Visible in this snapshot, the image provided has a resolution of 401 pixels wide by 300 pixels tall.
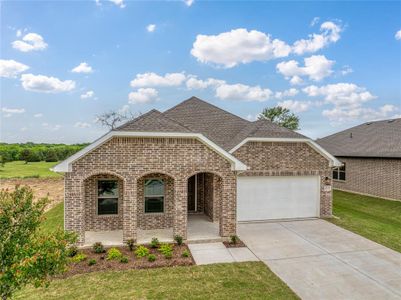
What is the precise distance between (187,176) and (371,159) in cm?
1607

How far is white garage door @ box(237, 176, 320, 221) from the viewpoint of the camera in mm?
12703

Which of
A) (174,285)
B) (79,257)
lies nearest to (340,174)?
(174,285)

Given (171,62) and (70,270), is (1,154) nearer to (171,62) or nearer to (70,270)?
(171,62)

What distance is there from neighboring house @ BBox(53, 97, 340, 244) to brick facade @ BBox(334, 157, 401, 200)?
24.9ft

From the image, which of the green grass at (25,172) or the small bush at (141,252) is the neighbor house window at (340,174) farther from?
the green grass at (25,172)

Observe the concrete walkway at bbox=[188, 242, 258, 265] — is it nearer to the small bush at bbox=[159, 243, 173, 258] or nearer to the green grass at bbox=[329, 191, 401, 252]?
the small bush at bbox=[159, 243, 173, 258]

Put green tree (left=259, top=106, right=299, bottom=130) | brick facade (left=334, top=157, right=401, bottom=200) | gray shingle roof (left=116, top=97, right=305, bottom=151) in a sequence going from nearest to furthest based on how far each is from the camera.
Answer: gray shingle roof (left=116, top=97, right=305, bottom=151) → brick facade (left=334, top=157, right=401, bottom=200) → green tree (left=259, top=106, right=299, bottom=130)

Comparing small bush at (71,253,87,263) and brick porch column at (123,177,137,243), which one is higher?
brick porch column at (123,177,137,243)

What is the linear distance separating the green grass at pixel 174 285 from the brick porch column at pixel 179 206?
6.74 feet

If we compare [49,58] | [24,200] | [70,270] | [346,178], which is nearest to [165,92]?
[49,58]

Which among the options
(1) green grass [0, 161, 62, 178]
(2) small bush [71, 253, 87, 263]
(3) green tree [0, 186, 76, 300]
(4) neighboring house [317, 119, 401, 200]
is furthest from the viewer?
(1) green grass [0, 161, 62, 178]

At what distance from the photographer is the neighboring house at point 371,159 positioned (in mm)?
17812

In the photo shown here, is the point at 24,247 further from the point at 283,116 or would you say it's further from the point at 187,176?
the point at 283,116

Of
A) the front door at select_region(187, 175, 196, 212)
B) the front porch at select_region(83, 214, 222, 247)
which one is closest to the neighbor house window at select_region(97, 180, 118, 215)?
the front porch at select_region(83, 214, 222, 247)
